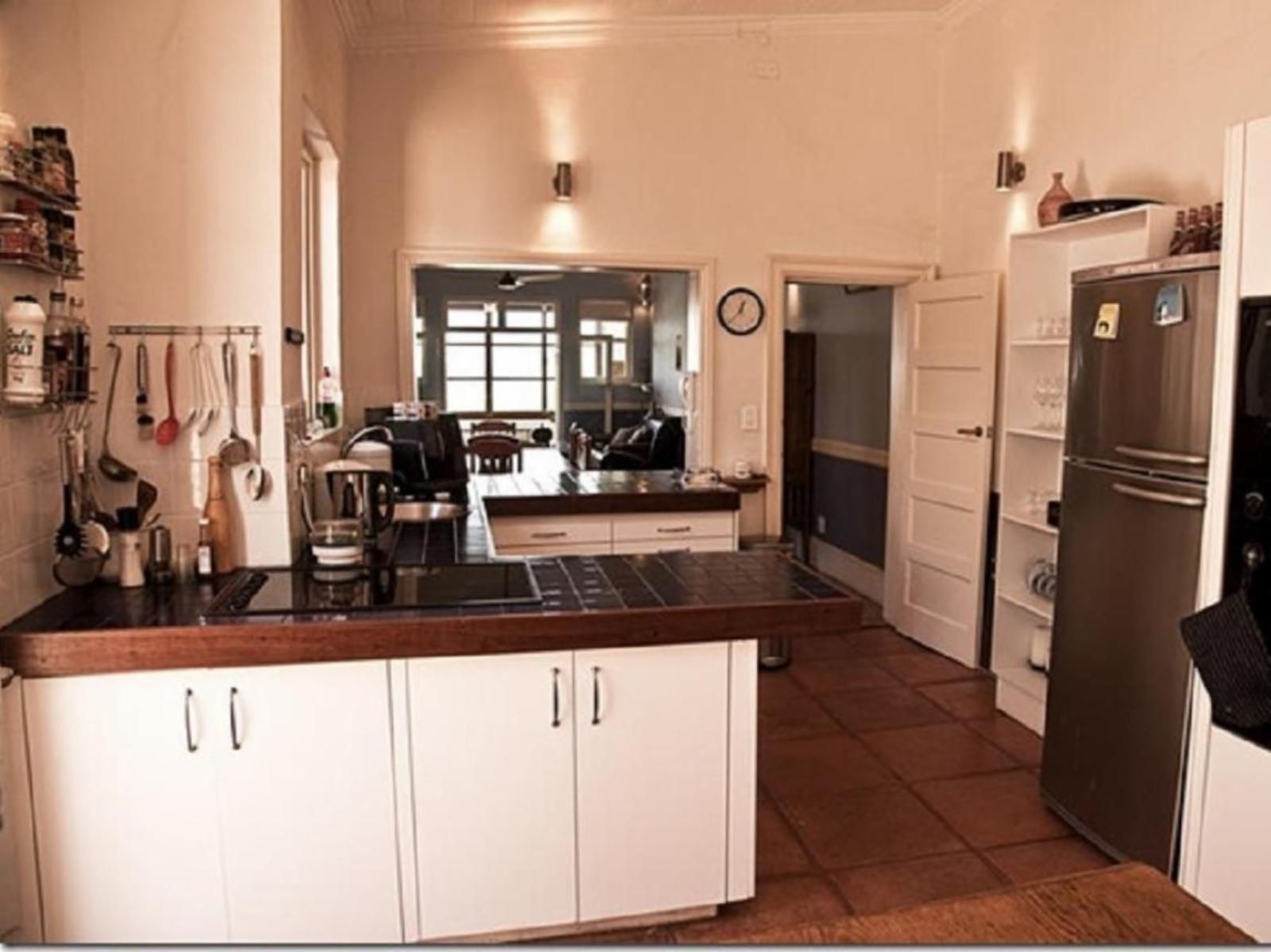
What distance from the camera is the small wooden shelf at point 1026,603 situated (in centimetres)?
376

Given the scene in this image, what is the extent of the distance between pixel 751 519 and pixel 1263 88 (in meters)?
2.78

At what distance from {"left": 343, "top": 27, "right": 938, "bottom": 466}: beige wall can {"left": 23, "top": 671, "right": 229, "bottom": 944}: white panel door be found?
105 inches

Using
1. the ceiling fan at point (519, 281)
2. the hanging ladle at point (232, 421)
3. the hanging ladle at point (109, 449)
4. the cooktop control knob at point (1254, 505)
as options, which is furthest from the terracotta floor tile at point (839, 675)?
the ceiling fan at point (519, 281)

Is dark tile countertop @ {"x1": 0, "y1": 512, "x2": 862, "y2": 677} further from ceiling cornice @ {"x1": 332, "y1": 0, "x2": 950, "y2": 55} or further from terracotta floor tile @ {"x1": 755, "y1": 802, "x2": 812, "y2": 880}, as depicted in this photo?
ceiling cornice @ {"x1": 332, "y1": 0, "x2": 950, "y2": 55}

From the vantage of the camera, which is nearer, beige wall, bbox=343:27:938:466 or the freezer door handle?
the freezer door handle

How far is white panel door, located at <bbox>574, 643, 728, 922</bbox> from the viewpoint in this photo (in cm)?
220

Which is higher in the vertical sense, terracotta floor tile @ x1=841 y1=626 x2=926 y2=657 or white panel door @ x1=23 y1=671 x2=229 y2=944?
white panel door @ x1=23 y1=671 x2=229 y2=944

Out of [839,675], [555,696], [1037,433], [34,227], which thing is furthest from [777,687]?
[34,227]

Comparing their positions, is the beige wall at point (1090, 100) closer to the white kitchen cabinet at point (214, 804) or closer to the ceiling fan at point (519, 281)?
the white kitchen cabinet at point (214, 804)

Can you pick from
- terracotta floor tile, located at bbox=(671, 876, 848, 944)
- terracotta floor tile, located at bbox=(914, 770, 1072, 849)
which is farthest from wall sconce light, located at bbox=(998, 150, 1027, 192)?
terracotta floor tile, located at bbox=(671, 876, 848, 944)

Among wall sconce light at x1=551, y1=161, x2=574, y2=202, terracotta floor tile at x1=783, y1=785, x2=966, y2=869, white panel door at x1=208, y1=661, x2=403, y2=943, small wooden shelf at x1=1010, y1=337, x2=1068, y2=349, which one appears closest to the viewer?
white panel door at x1=208, y1=661, x2=403, y2=943

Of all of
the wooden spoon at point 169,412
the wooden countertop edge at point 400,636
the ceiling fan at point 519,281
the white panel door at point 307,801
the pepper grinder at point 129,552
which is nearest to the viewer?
the wooden countertop edge at point 400,636

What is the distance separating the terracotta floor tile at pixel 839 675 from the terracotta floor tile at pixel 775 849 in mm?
1245

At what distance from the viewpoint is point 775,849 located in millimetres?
2840
